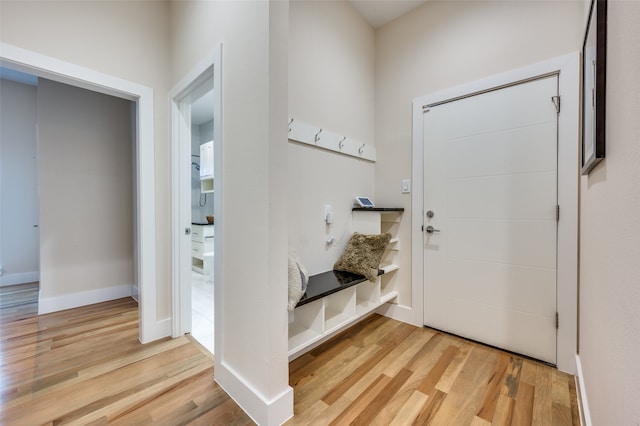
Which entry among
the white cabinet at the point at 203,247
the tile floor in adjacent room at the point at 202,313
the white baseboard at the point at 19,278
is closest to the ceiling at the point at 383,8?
the tile floor in adjacent room at the point at 202,313

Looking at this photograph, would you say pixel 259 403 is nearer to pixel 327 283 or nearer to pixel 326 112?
pixel 327 283

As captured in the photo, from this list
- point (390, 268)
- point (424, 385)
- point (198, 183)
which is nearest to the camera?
point (424, 385)

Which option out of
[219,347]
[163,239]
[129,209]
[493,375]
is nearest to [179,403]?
[219,347]

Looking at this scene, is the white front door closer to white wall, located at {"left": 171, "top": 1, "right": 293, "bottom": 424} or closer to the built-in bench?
the built-in bench

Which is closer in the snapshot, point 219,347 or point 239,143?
point 239,143

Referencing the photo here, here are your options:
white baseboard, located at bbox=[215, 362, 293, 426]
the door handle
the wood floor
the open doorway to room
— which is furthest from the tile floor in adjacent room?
the door handle

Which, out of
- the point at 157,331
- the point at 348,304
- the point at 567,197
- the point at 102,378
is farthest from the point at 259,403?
the point at 567,197

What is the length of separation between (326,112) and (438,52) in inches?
45.1

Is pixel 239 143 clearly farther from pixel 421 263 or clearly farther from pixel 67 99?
pixel 67 99

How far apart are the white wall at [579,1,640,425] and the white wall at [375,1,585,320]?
3.90 feet

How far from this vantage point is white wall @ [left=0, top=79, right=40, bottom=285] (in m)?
3.56

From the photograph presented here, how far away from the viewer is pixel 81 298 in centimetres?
291

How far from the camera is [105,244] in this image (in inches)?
125

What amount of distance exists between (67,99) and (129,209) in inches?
53.1
